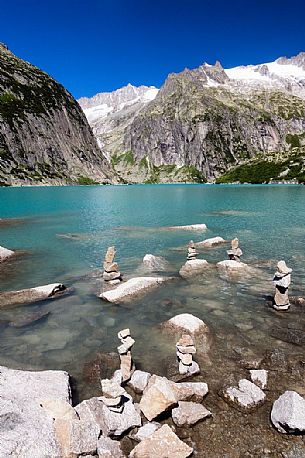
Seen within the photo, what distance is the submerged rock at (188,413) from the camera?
12305 millimetres

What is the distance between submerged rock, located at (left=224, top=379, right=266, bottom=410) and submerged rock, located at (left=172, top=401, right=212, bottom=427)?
4.54ft

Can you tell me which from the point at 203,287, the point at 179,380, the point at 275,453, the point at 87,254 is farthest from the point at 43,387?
the point at 87,254

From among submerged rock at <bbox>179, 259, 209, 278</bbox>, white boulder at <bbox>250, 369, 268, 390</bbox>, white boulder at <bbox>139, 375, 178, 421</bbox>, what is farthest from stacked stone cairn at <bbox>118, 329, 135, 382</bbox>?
submerged rock at <bbox>179, 259, 209, 278</bbox>

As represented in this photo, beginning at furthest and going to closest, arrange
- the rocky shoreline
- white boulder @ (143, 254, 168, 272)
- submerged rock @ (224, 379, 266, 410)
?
white boulder @ (143, 254, 168, 272) → submerged rock @ (224, 379, 266, 410) → the rocky shoreline

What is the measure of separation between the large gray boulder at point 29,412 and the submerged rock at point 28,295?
1245cm

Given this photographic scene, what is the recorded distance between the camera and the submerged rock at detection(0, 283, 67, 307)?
26.0 metres

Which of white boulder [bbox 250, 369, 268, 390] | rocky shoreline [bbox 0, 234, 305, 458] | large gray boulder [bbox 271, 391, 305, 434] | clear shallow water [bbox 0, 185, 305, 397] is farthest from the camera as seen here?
clear shallow water [bbox 0, 185, 305, 397]

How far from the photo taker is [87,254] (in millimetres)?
Result: 43688

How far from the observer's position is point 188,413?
Result: 1254 centimetres

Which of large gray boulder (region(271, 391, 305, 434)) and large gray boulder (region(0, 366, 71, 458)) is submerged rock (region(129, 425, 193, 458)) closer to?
large gray boulder (region(0, 366, 71, 458))

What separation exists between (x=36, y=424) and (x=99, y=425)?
7.07 feet

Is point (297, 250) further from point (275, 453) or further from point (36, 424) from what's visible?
point (36, 424)

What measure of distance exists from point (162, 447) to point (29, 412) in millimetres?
4772

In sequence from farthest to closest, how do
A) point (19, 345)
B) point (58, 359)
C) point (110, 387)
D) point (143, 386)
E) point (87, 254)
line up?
point (87, 254) < point (19, 345) < point (58, 359) < point (143, 386) < point (110, 387)
